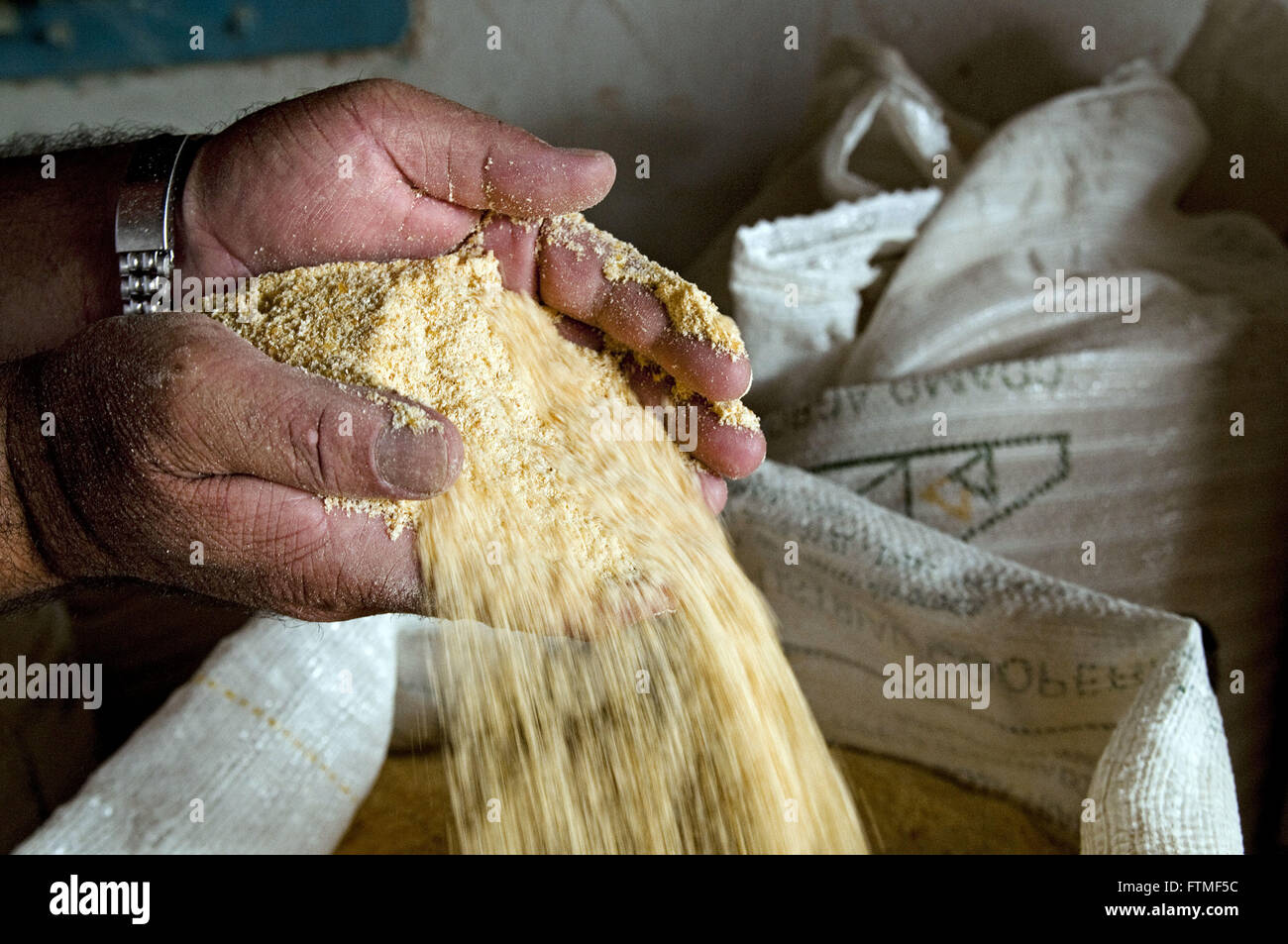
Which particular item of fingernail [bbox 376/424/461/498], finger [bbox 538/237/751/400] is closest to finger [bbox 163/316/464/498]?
fingernail [bbox 376/424/461/498]

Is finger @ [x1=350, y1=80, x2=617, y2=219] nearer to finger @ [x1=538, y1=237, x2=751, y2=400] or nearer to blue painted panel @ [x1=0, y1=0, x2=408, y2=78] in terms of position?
finger @ [x1=538, y1=237, x2=751, y2=400]

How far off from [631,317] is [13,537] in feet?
1.84

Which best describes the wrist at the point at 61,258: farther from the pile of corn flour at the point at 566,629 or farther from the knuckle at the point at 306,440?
the knuckle at the point at 306,440

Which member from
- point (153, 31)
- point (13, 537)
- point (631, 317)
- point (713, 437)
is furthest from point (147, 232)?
point (153, 31)

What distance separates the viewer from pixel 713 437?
1.00m

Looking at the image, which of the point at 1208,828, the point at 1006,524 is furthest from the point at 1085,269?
the point at 1208,828

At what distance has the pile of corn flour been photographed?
2.71ft

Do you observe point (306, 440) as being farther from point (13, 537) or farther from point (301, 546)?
point (13, 537)

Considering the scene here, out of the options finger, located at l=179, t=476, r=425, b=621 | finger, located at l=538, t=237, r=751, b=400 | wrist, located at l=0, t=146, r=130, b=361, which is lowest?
finger, located at l=179, t=476, r=425, b=621

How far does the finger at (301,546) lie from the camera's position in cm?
85

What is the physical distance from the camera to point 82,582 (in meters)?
0.95

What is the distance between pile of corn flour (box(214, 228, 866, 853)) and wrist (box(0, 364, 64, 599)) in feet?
0.60

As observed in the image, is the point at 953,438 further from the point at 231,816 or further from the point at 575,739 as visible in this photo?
the point at 231,816

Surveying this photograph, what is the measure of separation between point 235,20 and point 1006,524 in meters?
1.38
